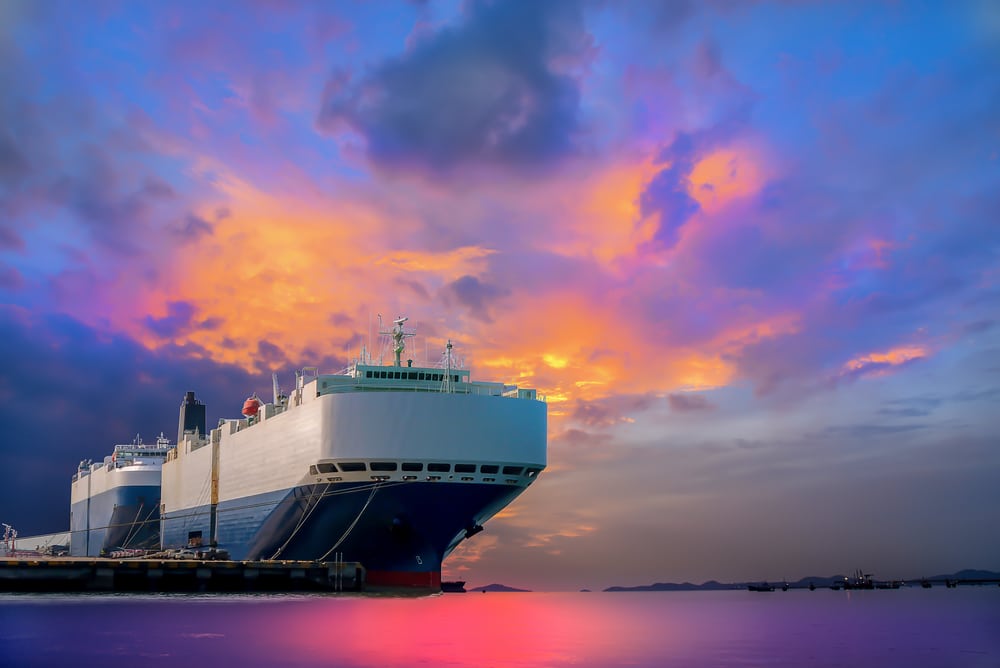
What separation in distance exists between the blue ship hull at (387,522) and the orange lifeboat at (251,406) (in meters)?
14.2

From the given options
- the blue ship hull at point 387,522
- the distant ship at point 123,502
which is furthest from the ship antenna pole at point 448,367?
the distant ship at point 123,502

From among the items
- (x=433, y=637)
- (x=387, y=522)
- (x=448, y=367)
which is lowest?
(x=433, y=637)

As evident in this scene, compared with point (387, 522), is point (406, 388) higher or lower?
higher

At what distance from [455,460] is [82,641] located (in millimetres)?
25061

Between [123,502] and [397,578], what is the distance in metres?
66.2

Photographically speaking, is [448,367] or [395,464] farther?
[448,367]

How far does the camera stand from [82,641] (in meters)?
36.2

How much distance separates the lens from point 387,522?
2309 inches

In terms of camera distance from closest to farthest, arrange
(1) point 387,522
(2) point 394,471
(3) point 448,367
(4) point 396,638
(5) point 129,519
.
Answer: (4) point 396,638 < (2) point 394,471 < (1) point 387,522 < (3) point 448,367 < (5) point 129,519

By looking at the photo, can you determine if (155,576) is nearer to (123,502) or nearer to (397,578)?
(397,578)

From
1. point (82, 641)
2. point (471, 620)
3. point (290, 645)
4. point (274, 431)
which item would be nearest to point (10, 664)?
point (82, 641)

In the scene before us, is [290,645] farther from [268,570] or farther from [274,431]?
[274,431]

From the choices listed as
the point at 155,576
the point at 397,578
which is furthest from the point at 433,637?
the point at 155,576

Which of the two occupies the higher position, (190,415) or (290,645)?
(190,415)
